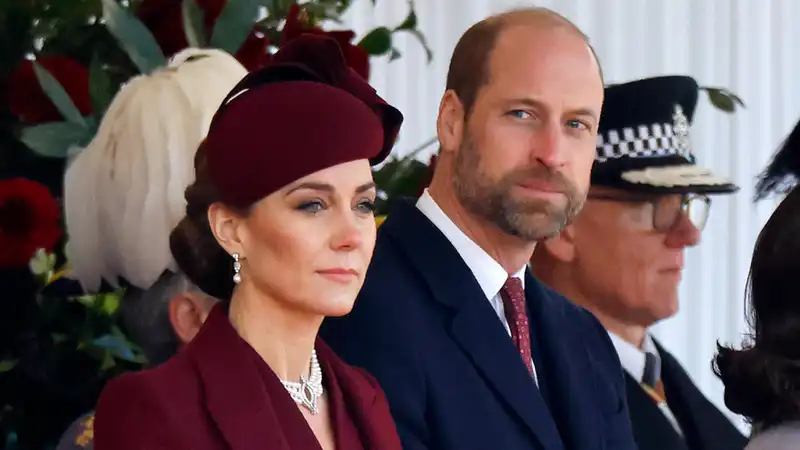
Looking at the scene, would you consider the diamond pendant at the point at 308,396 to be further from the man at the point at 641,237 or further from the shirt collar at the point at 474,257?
the man at the point at 641,237

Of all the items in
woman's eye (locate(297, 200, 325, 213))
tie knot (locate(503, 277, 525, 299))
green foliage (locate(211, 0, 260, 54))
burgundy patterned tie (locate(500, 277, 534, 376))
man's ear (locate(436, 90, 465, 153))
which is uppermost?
green foliage (locate(211, 0, 260, 54))

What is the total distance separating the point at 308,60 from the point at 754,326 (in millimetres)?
543

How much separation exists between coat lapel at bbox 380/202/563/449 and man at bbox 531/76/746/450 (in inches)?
18.8

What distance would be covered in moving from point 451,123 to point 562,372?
0.96 ft

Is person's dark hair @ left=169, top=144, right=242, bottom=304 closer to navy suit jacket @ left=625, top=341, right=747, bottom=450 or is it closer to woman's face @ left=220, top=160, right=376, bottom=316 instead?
woman's face @ left=220, top=160, right=376, bottom=316

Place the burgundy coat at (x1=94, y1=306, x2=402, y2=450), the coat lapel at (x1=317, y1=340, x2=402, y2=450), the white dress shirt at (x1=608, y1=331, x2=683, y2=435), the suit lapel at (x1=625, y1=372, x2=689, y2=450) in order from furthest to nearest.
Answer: the white dress shirt at (x1=608, y1=331, x2=683, y2=435)
the suit lapel at (x1=625, y1=372, x2=689, y2=450)
the coat lapel at (x1=317, y1=340, x2=402, y2=450)
the burgundy coat at (x1=94, y1=306, x2=402, y2=450)

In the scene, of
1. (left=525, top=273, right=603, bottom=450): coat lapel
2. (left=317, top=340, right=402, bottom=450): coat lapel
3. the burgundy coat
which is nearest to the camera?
the burgundy coat

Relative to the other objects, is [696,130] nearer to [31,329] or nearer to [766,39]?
[766,39]

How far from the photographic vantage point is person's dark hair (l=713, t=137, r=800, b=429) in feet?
3.36

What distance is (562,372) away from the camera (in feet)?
3.73

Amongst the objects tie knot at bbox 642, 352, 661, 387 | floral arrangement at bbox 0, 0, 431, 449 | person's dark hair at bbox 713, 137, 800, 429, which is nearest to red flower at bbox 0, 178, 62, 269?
floral arrangement at bbox 0, 0, 431, 449

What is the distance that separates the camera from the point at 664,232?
5.13 feet

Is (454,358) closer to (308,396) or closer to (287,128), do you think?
(308,396)

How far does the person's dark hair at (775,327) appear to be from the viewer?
3.36 ft
